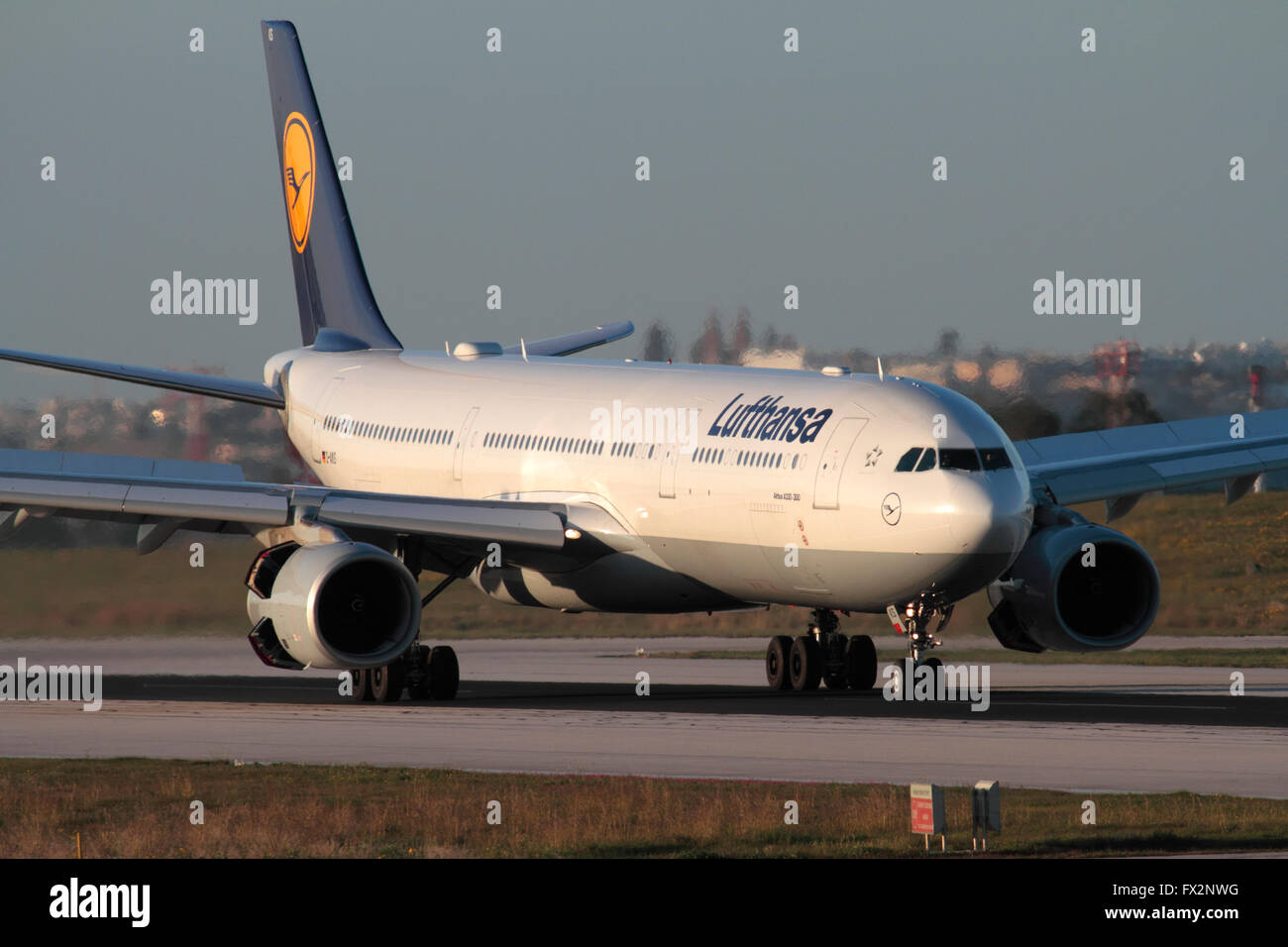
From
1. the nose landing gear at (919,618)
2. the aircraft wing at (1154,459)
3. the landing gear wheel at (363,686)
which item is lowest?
the landing gear wheel at (363,686)

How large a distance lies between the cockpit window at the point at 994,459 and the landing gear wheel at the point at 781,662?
5768mm

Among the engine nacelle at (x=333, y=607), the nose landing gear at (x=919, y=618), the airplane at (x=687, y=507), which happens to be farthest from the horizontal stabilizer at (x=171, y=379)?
the nose landing gear at (x=919, y=618)

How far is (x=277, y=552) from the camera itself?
28.9 meters

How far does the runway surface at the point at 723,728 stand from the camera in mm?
20344

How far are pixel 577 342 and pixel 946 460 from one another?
57.4 feet

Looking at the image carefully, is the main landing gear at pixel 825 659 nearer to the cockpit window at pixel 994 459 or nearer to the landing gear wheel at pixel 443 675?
the landing gear wheel at pixel 443 675

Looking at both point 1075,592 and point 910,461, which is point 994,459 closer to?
point 910,461

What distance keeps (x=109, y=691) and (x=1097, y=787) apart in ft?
57.9

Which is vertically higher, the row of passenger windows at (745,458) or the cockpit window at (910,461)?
the row of passenger windows at (745,458)

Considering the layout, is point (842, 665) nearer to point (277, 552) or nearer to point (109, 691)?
point (277, 552)

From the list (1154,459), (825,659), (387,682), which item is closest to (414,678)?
(387,682)

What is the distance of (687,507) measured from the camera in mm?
28125
